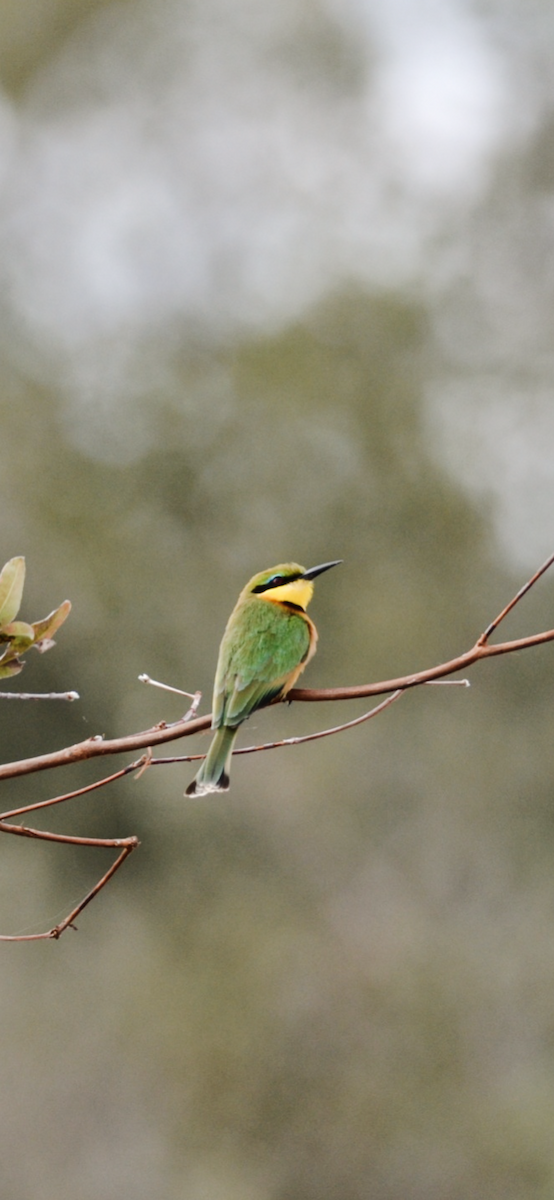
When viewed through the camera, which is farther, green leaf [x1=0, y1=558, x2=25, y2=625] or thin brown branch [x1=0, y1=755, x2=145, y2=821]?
green leaf [x1=0, y1=558, x2=25, y2=625]

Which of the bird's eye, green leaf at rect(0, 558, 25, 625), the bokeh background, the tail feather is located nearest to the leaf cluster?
green leaf at rect(0, 558, 25, 625)

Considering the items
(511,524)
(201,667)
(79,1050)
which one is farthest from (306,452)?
(79,1050)

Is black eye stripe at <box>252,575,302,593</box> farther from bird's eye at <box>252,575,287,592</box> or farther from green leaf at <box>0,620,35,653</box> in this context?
green leaf at <box>0,620,35,653</box>

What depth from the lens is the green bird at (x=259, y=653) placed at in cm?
250

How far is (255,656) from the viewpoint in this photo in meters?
2.72

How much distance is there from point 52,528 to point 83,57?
875 cm

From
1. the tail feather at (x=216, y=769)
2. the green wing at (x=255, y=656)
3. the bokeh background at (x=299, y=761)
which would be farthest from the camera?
the bokeh background at (x=299, y=761)

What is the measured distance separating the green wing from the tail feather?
0.10 ft

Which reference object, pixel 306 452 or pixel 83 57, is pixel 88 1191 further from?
pixel 83 57

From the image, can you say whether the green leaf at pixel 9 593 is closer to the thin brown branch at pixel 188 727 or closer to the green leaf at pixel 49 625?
the green leaf at pixel 49 625

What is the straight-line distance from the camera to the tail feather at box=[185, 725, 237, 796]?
2.25 meters

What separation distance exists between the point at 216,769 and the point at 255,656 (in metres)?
0.40

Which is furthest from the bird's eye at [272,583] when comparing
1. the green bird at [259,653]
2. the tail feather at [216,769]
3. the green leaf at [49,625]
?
the green leaf at [49,625]

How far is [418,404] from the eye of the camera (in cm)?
1562
